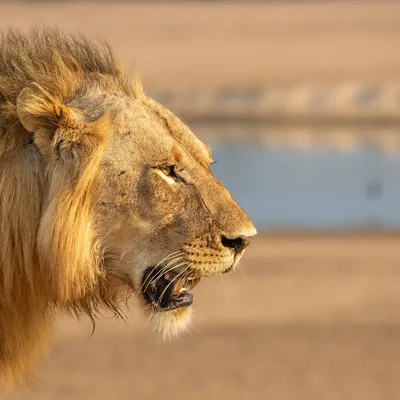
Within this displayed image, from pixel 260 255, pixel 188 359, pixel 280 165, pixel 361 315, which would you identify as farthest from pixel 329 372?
pixel 280 165

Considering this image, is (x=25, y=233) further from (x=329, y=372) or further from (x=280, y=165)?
(x=280, y=165)

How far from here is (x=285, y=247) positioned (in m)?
14.4

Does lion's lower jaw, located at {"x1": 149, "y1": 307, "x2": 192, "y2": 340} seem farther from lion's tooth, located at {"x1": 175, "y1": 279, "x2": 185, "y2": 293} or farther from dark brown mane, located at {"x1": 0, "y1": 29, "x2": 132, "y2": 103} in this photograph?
dark brown mane, located at {"x1": 0, "y1": 29, "x2": 132, "y2": 103}

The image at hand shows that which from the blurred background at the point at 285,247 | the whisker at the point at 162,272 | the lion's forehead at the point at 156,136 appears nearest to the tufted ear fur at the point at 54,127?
the lion's forehead at the point at 156,136

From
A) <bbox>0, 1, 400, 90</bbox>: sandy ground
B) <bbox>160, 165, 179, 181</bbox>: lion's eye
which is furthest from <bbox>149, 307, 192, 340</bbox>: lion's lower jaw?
<bbox>0, 1, 400, 90</bbox>: sandy ground

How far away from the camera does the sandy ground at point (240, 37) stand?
1203 inches

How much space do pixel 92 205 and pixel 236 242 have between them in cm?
54

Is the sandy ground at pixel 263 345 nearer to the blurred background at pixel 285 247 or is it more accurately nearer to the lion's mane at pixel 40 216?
the blurred background at pixel 285 247

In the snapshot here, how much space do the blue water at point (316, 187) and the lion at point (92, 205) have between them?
394 inches

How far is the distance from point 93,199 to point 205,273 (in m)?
0.49

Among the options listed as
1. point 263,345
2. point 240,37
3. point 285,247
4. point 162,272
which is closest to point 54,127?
point 162,272

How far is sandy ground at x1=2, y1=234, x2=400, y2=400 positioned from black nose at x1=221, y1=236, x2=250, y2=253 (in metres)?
2.55

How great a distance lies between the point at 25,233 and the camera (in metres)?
4.72

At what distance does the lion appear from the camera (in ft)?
15.4
